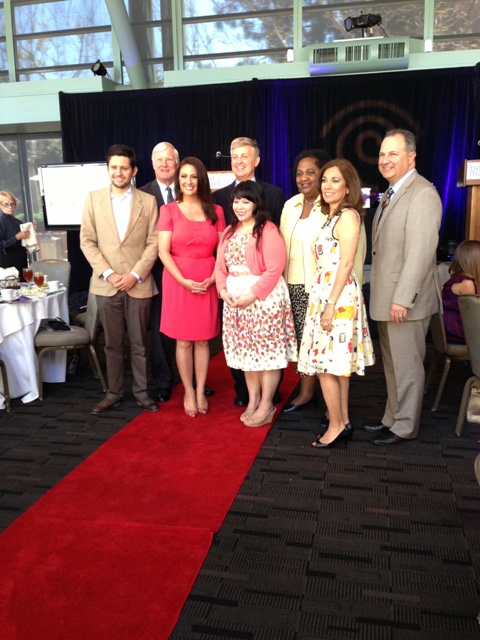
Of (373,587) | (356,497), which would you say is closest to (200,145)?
(356,497)

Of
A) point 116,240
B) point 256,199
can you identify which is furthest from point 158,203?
point 256,199

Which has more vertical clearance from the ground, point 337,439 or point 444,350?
point 444,350

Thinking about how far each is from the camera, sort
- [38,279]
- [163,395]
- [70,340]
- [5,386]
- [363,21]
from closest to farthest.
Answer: [5,386]
[163,395]
[70,340]
[38,279]
[363,21]

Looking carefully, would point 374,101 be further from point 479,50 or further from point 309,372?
point 309,372

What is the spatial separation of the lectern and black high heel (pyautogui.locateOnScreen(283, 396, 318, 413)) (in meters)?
2.84

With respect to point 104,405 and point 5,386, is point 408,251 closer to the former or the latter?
point 104,405

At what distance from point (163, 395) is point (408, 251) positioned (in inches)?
77.0

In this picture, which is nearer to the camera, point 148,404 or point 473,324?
point 473,324

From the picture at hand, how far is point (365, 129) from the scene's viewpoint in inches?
311

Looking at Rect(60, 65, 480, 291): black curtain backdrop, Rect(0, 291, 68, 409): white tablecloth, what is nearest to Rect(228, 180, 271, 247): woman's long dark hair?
Rect(0, 291, 68, 409): white tablecloth

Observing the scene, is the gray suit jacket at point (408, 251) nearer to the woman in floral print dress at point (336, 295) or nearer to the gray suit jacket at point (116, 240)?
the woman in floral print dress at point (336, 295)

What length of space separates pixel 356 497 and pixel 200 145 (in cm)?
689

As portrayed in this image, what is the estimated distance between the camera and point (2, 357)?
4090 mm

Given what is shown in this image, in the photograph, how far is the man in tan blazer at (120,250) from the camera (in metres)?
3.62
